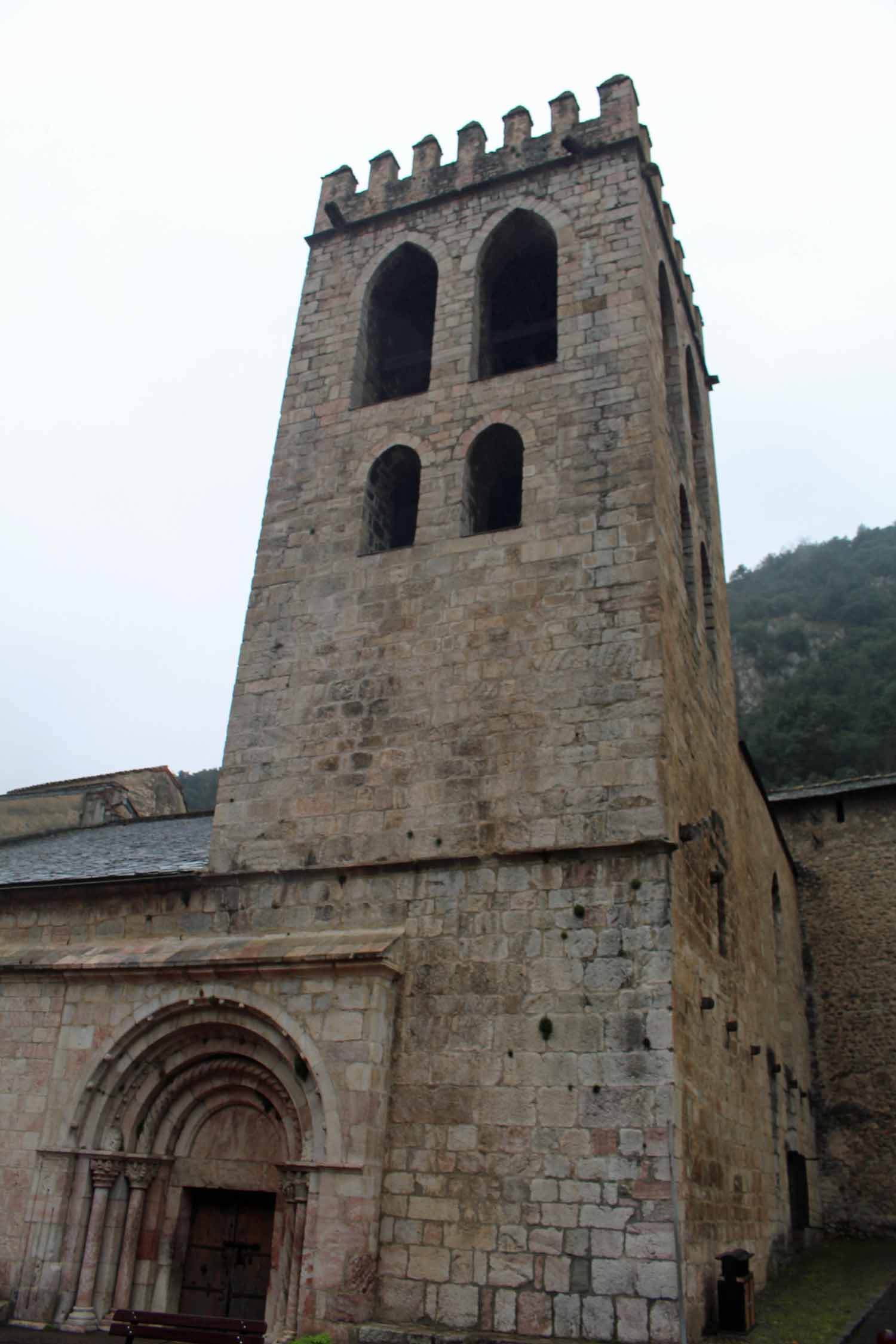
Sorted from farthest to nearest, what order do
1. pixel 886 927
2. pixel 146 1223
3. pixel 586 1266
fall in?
pixel 886 927
pixel 146 1223
pixel 586 1266

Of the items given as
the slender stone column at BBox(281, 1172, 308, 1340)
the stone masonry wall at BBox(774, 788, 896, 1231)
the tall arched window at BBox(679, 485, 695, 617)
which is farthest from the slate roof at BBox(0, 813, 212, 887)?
the stone masonry wall at BBox(774, 788, 896, 1231)

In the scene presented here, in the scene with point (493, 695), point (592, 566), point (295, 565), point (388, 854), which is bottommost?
point (388, 854)

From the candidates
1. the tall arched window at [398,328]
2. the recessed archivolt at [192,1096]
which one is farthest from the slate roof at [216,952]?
the tall arched window at [398,328]

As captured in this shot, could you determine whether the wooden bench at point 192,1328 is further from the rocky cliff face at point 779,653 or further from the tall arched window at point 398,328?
the rocky cliff face at point 779,653

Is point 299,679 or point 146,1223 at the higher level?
point 299,679

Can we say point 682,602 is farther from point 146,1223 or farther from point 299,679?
point 146,1223

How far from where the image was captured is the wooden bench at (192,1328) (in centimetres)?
723

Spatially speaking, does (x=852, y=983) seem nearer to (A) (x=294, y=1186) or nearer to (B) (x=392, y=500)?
(B) (x=392, y=500)

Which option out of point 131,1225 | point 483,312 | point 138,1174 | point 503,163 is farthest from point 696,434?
point 131,1225

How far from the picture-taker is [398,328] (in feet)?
47.9

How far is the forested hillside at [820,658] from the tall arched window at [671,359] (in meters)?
26.5

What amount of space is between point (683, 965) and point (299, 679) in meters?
4.82

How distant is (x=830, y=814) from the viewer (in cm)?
1994

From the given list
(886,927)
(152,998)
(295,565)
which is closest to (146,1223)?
(152,998)
